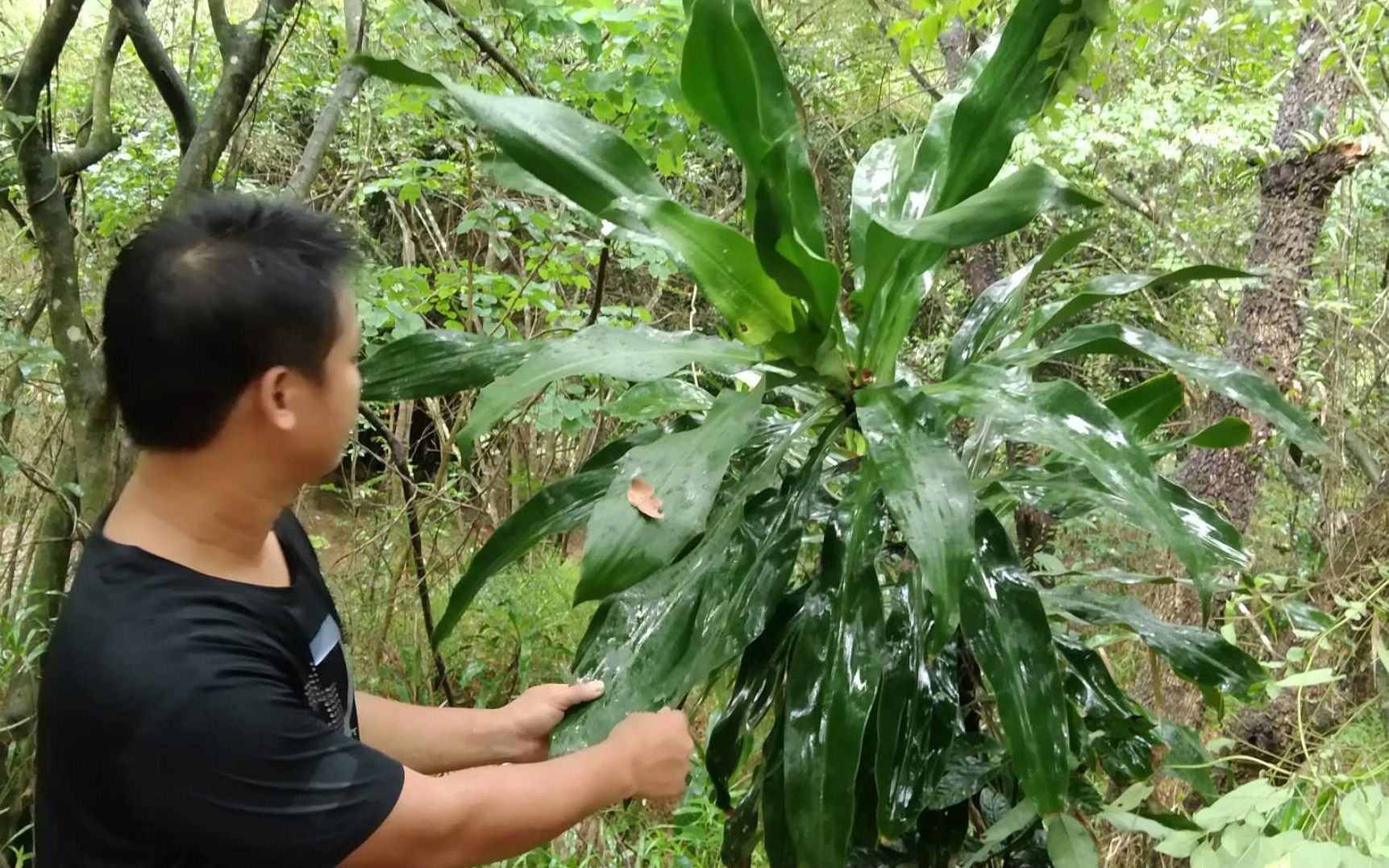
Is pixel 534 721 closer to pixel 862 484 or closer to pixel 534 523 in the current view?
pixel 534 523

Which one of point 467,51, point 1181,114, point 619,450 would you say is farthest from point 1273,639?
point 467,51

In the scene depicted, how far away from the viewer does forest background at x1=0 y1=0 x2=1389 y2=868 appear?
1.39m

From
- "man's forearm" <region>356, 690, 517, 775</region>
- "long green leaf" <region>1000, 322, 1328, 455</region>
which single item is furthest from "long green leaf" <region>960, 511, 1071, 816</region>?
"man's forearm" <region>356, 690, 517, 775</region>

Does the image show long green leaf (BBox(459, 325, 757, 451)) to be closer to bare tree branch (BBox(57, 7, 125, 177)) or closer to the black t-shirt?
the black t-shirt

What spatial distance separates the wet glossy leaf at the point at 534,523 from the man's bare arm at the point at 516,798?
250 millimetres

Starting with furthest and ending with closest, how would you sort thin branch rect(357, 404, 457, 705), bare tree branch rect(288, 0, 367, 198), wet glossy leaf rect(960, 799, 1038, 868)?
thin branch rect(357, 404, 457, 705), bare tree branch rect(288, 0, 367, 198), wet glossy leaf rect(960, 799, 1038, 868)

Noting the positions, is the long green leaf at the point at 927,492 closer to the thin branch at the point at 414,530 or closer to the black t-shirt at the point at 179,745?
the black t-shirt at the point at 179,745

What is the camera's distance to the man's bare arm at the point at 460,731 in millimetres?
1031

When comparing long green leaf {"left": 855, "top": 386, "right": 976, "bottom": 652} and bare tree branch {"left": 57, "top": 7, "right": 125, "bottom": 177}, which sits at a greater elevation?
bare tree branch {"left": 57, "top": 7, "right": 125, "bottom": 177}

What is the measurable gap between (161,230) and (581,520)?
0.51m

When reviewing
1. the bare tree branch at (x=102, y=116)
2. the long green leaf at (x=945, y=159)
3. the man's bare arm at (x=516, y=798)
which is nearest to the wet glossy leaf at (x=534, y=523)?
the man's bare arm at (x=516, y=798)

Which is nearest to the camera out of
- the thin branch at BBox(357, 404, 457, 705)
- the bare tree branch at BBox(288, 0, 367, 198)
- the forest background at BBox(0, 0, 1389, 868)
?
the forest background at BBox(0, 0, 1389, 868)

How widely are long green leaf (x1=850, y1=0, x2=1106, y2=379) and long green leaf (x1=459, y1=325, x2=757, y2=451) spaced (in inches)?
6.6

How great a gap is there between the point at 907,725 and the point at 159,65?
1.62 metres
